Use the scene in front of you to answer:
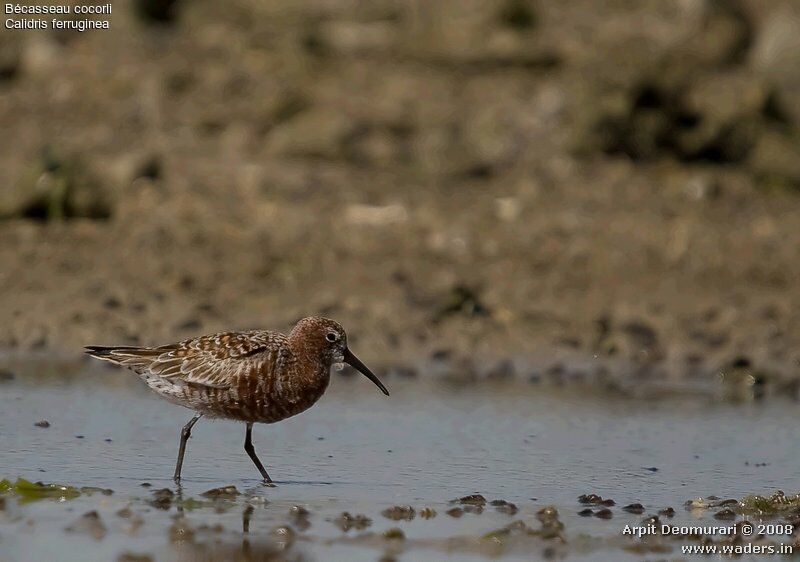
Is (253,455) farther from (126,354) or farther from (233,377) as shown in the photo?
(126,354)

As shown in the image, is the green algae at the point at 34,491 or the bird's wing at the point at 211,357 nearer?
the green algae at the point at 34,491

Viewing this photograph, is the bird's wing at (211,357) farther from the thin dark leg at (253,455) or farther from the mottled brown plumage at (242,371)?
the thin dark leg at (253,455)

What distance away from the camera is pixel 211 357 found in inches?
425

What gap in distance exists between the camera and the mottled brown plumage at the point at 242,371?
1067 centimetres

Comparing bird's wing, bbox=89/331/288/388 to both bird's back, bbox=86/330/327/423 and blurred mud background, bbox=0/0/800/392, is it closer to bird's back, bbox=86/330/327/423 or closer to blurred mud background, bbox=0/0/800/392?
bird's back, bbox=86/330/327/423

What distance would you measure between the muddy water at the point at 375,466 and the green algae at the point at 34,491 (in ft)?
0.25

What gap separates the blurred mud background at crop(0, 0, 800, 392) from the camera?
15.6m

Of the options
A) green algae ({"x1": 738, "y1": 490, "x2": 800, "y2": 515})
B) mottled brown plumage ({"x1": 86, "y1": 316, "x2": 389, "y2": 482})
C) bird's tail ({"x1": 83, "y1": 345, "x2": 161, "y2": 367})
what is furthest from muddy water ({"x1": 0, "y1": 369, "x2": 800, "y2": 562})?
bird's tail ({"x1": 83, "y1": 345, "x2": 161, "y2": 367})

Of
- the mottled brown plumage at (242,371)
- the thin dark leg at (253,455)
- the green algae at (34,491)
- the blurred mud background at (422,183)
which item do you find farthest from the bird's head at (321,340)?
the blurred mud background at (422,183)

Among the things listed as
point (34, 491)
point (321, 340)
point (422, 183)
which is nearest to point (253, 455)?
point (321, 340)

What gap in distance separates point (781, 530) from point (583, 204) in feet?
32.1

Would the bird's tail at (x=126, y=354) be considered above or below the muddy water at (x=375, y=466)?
above

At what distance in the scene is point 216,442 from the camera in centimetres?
1195

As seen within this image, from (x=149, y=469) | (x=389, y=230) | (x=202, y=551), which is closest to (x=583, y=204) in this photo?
(x=389, y=230)
